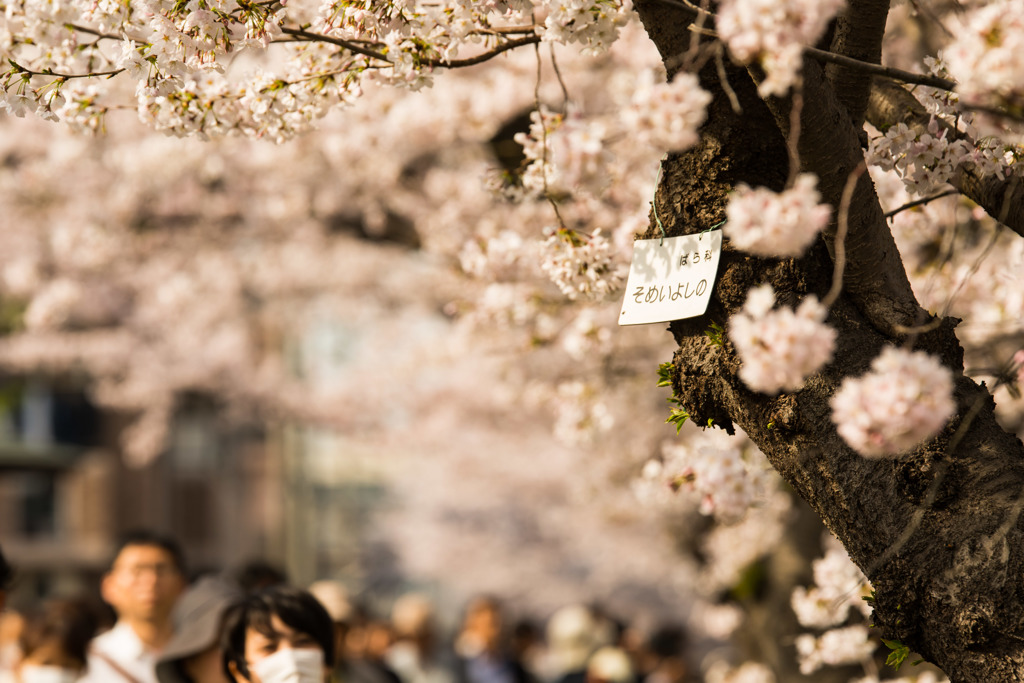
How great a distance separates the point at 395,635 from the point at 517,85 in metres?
4.33

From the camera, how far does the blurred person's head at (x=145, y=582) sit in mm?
4535

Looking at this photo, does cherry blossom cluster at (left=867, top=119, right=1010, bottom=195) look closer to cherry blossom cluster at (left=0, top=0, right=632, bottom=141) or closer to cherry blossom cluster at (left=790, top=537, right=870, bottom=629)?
cherry blossom cluster at (left=0, top=0, right=632, bottom=141)

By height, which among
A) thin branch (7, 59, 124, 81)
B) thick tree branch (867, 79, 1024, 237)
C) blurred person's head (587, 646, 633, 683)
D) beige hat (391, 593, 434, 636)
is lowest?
blurred person's head (587, 646, 633, 683)

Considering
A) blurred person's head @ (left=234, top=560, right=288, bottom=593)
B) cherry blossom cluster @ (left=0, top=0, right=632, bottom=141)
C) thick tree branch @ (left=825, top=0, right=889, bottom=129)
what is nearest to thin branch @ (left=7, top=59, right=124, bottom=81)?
cherry blossom cluster @ (left=0, top=0, right=632, bottom=141)

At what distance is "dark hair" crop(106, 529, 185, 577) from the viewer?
4660 millimetres

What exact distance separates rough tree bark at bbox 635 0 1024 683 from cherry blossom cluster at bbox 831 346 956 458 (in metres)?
0.48

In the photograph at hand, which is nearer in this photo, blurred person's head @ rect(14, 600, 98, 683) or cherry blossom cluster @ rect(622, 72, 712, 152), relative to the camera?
cherry blossom cluster @ rect(622, 72, 712, 152)

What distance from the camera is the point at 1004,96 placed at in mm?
1761

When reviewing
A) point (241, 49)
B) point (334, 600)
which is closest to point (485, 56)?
point (241, 49)

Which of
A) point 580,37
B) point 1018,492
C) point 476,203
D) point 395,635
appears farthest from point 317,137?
point 1018,492

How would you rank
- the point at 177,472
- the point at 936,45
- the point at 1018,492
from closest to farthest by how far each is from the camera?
the point at 1018,492
the point at 936,45
the point at 177,472

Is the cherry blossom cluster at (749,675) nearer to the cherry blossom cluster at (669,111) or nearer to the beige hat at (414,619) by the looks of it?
the beige hat at (414,619)

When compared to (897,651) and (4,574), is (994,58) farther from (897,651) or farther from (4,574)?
(4,574)

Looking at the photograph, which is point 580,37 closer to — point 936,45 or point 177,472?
point 936,45
